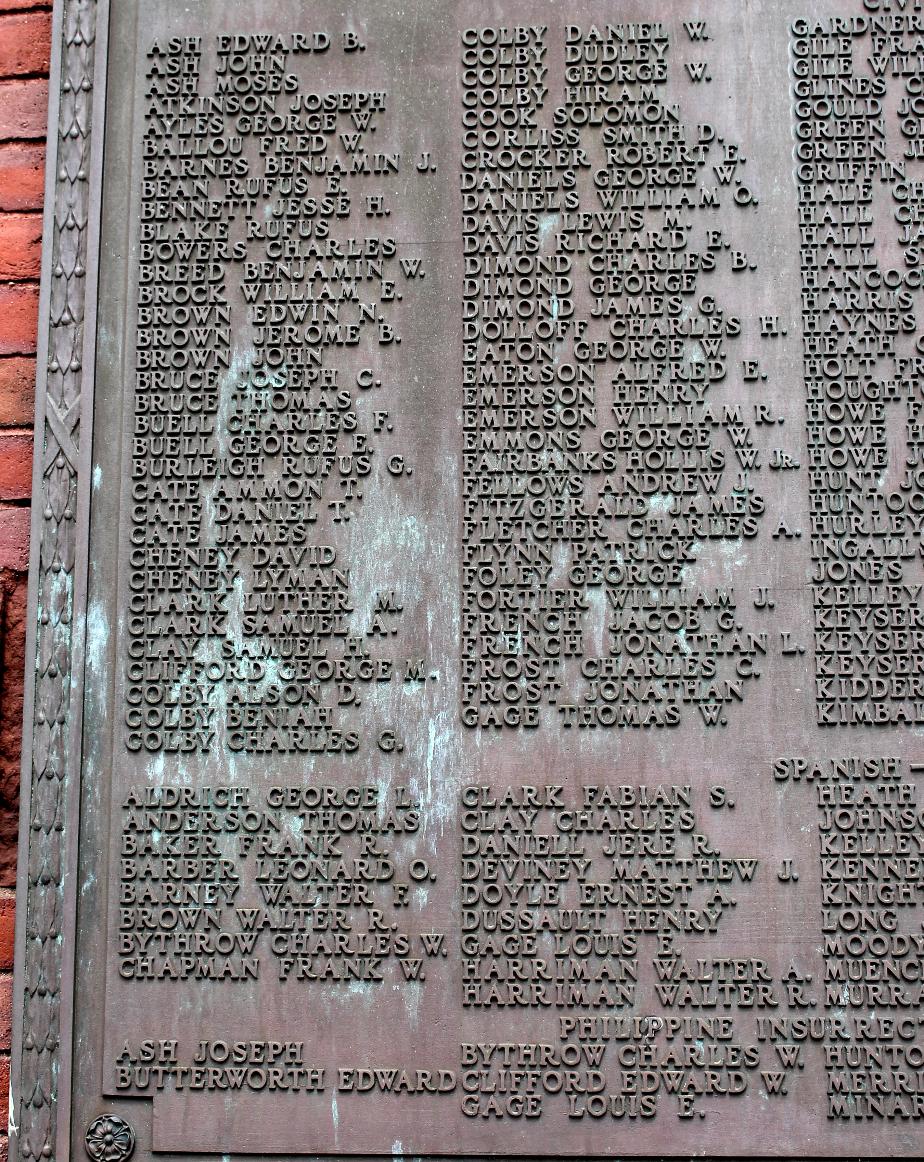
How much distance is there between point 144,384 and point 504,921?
92.1 inches

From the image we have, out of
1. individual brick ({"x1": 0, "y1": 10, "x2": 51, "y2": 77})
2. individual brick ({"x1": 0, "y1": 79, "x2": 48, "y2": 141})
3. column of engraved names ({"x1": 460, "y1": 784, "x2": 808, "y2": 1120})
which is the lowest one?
column of engraved names ({"x1": 460, "y1": 784, "x2": 808, "y2": 1120})

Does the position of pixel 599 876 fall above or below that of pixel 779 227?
below

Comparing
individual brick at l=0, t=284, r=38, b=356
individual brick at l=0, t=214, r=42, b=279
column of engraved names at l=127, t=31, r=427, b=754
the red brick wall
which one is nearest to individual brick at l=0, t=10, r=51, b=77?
the red brick wall

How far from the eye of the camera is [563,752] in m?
4.74

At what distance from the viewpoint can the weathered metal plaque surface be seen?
4.55m

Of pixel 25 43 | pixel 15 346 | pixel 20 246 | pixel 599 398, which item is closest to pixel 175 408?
pixel 15 346

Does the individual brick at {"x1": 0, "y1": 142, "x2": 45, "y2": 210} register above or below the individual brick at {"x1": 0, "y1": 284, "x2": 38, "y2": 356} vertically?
above

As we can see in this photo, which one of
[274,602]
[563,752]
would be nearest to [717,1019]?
[563,752]

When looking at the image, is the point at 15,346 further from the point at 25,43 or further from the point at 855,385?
the point at 855,385

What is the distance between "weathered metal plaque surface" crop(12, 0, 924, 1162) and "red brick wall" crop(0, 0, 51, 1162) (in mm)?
207

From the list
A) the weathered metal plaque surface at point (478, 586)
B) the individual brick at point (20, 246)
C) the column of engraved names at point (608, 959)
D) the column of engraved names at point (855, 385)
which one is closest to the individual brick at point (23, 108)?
the weathered metal plaque surface at point (478, 586)

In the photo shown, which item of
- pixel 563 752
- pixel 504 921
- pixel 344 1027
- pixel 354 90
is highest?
pixel 354 90

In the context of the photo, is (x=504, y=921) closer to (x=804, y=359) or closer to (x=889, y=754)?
(x=889, y=754)

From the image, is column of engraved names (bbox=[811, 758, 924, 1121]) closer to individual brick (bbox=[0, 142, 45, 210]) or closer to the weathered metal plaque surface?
the weathered metal plaque surface
